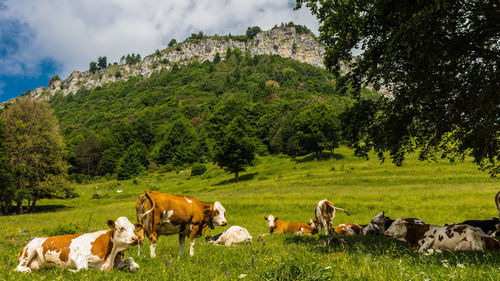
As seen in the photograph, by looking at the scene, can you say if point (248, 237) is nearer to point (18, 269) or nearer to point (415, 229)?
point (415, 229)

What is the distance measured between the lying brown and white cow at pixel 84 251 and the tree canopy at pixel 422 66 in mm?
9088

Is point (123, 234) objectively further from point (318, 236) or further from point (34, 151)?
point (34, 151)

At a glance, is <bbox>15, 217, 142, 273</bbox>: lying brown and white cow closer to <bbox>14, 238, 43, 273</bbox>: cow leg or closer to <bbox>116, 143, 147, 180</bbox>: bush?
<bbox>14, 238, 43, 273</bbox>: cow leg

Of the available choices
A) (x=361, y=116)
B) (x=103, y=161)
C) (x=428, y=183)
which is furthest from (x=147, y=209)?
(x=103, y=161)

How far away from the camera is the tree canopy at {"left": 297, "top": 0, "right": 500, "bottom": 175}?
8758mm

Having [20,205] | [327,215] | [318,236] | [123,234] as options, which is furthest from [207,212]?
[20,205]

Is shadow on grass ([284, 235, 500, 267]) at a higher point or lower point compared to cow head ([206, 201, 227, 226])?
lower

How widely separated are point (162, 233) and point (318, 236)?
7.56m

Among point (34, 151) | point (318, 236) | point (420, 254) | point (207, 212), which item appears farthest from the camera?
point (34, 151)

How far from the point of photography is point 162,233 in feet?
29.7

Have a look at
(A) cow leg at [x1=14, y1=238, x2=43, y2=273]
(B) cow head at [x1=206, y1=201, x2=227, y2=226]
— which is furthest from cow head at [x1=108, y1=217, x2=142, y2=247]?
(B) cow head at [x1=206, y1=201, x2=227, y2=226]

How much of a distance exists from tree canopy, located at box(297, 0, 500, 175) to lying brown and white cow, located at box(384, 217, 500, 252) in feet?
9.92

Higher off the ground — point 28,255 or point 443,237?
point 28,255

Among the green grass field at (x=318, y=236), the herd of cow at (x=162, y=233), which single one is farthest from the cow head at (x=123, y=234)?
the green grass field at (x=318, y=236)
